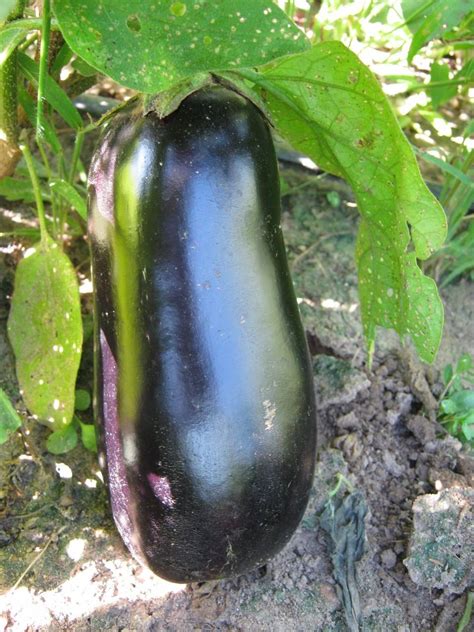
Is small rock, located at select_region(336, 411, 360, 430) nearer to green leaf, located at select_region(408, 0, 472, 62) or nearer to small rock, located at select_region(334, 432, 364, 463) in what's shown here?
small rock, located at select_region(334, 432, 364, 463)

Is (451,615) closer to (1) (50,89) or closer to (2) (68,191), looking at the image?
(2) (68,191)

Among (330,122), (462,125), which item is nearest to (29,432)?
(330,122)

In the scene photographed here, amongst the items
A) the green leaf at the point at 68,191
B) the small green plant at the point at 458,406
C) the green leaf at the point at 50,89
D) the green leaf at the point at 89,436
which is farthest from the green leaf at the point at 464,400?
the green leaf at the point at 50,89

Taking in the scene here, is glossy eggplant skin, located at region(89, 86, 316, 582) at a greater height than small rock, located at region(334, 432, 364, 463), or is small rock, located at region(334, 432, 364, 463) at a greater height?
glossy eggplant skin, located at region(89, 86, 316, 582)

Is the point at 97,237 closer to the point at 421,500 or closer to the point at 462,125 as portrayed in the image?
the point at 421,500

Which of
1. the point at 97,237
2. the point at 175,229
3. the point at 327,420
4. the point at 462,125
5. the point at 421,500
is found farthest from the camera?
the point at 462,125

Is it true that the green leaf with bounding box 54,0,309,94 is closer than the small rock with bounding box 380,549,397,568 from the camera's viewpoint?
Yes

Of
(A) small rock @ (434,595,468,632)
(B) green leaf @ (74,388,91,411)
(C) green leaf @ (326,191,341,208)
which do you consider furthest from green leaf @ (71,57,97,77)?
(A) small rock @ (434,595,468,632)
